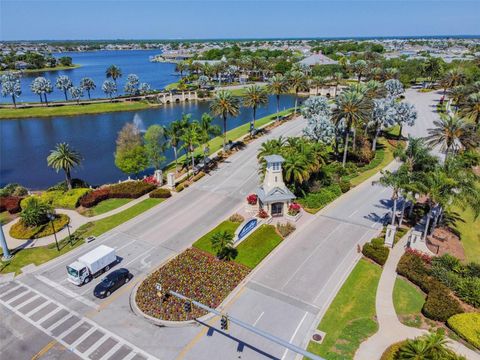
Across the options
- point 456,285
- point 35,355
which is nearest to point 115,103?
point 35,355

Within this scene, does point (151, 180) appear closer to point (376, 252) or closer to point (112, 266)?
point (112, 266)

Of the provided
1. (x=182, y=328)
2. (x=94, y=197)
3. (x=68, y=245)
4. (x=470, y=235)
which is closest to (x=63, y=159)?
(x=94, y=197)

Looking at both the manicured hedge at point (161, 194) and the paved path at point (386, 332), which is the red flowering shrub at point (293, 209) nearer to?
the paved path at point (386, 332)

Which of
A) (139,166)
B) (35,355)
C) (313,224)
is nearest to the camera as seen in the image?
(35,355)

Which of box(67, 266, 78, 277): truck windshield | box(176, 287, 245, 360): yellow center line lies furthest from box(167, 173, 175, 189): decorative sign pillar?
box(176, 287, 245, 360): yellow center line

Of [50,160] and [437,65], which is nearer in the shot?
[50,160]

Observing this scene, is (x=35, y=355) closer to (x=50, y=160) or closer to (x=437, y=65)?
(x=50, y=160)

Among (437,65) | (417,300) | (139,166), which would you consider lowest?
(417,300)
